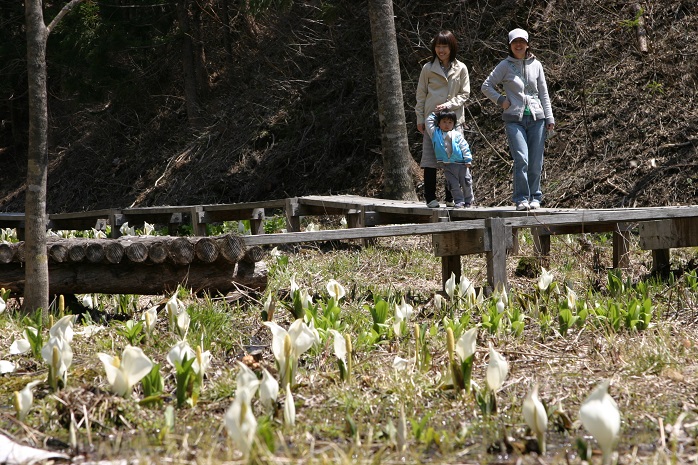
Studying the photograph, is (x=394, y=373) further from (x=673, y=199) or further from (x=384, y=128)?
(x=384, y=128)

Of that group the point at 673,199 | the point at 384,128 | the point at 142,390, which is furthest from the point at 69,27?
the point at 142,390

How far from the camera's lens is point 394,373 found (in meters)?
3.43

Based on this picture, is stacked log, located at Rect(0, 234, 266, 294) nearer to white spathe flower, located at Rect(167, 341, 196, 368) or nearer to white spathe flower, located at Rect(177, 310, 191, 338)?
white spathe flower, located at Rect(177, 310, 191, 338)

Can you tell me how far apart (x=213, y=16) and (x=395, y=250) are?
10.1 meters

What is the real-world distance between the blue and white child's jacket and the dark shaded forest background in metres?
2.84

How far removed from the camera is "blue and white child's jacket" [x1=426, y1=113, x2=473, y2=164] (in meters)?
7.33

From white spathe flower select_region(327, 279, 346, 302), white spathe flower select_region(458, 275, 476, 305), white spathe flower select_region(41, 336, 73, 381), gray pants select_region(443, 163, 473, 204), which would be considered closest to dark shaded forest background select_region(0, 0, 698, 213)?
gray pants select_region(443, 163, 473, 204)

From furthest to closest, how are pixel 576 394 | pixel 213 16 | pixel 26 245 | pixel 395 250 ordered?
pixel 213 16 < pixel 395 250 < pixel 26 245 < pixel 576 394

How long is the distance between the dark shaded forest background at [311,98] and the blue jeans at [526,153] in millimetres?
2835

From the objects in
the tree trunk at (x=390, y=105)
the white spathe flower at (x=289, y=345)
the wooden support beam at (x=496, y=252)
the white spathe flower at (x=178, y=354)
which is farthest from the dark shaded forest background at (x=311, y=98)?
the white spathe flower at (x=178, y=354)

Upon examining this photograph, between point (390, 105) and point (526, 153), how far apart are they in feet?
13.9

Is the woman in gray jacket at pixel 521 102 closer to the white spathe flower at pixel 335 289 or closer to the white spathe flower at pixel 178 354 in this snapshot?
the white spathe flower at pixel 335 289

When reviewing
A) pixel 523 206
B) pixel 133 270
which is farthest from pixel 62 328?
pixel 523 206

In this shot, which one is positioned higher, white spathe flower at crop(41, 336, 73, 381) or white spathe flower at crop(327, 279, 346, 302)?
white spathe flower at crop(327, 279, 346, 302)
